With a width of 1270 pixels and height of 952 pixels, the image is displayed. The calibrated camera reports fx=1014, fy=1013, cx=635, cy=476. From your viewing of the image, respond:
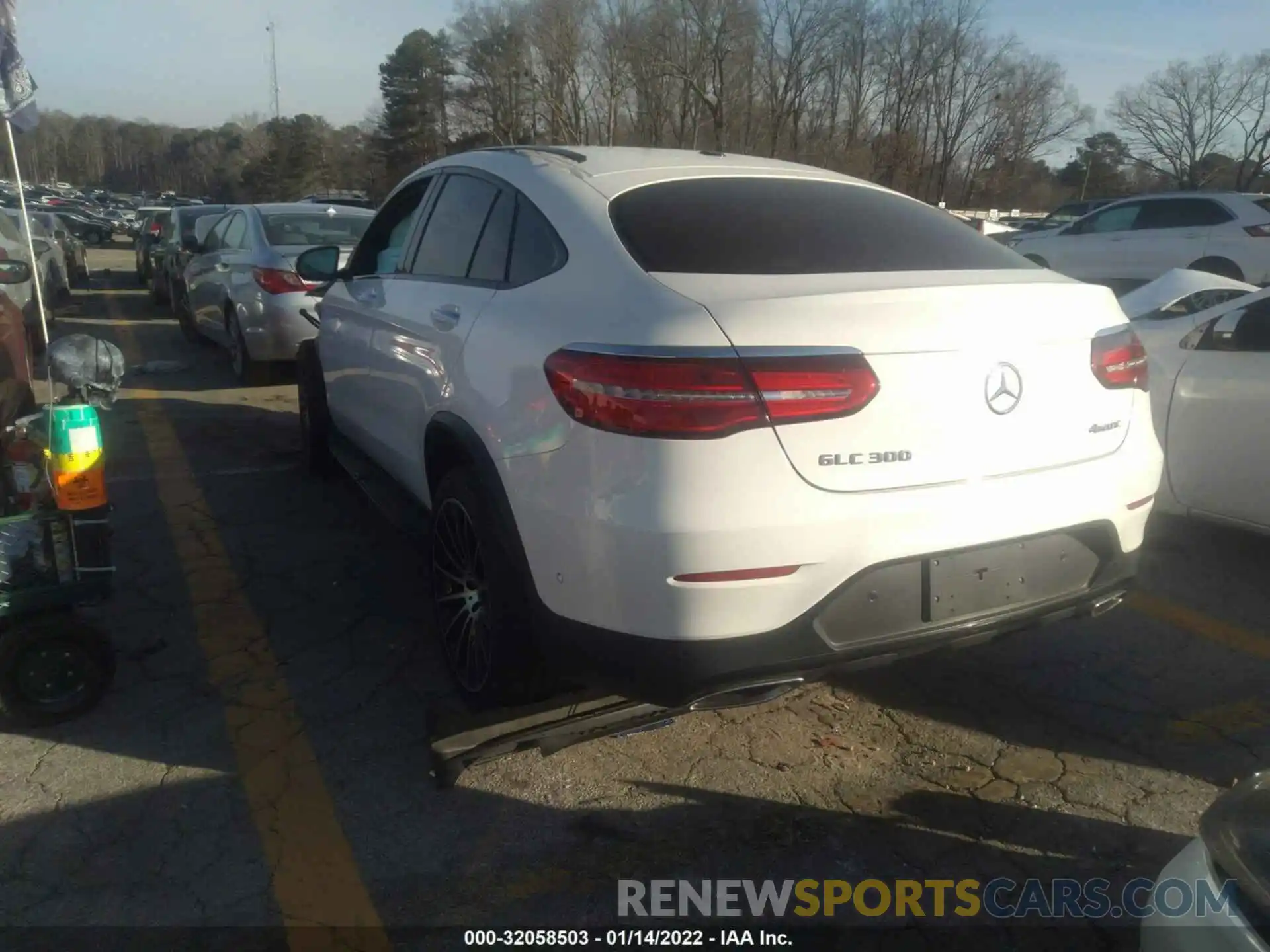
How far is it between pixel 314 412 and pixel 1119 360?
167 inches

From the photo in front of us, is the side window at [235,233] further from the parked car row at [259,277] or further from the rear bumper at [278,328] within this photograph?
the rear bumper at [278,328]

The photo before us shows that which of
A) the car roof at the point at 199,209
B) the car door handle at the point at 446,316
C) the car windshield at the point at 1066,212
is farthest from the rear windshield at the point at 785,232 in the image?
the car windshield at the point at 1066,212

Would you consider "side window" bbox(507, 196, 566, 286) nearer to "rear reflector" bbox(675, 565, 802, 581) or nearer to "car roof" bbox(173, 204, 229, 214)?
"rear reflector" bbox(675, 565, 802, 581)

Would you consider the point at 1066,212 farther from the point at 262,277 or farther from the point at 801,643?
the point at 801,643

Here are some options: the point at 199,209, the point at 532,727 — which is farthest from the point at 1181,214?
the point at 199,209

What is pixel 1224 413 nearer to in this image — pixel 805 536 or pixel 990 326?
pixel 990 326

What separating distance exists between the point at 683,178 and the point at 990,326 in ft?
3.73

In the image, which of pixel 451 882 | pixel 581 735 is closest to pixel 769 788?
pixel 581 735

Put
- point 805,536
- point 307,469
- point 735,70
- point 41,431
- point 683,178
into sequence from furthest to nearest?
point 735,70, point 307,469, point 41,431, point 683,178, point 805,536

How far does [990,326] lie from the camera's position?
8.40 ft

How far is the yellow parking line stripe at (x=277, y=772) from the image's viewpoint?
250 centimetres

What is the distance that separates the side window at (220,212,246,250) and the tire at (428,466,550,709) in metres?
6.82

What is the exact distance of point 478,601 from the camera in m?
3.18

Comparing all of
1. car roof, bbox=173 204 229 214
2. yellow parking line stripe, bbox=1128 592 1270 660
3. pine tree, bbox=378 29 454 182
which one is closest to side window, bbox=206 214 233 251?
car roof, bbox=173 204 229 214
